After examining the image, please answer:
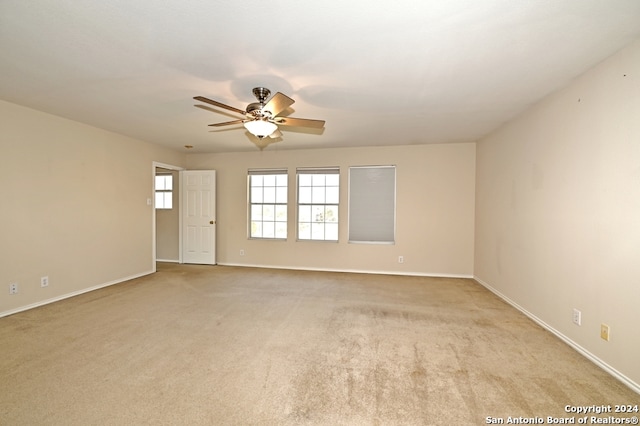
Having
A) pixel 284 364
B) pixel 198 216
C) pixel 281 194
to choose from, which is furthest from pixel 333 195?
pixel 284 364

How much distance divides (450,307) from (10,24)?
16.0 ft

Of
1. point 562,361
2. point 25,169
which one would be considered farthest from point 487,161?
point 25,169

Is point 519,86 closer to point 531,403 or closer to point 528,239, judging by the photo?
point 528,239

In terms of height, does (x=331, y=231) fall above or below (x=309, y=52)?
below

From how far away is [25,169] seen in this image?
3.32 m

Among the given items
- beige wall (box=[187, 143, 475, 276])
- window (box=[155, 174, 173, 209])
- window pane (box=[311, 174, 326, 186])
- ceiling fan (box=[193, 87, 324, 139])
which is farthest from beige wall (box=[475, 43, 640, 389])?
window (box=[155, 174, 173, 209])

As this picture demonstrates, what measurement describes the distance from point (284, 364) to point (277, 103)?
2.21 meters

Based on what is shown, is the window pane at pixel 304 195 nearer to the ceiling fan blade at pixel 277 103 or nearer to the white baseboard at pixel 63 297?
the ceiling fan blade at pixel 277 103

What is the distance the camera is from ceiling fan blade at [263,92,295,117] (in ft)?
7.30

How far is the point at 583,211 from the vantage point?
242cm

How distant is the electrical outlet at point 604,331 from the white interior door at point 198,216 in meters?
5.94

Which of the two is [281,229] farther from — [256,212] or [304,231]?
[256,212]

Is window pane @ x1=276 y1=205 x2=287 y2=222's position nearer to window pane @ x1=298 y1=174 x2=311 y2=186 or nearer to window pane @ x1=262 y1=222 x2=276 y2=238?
window pane @ x1=262 y1=222 x2=276 y2=238

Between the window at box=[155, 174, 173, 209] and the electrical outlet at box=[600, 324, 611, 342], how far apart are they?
23.9 ft
